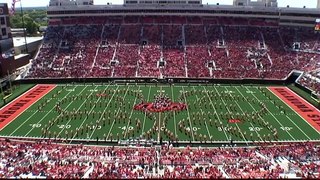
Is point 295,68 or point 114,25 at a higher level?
point 114,25

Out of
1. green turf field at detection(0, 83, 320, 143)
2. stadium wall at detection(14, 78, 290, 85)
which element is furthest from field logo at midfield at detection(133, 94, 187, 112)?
stadium wall at detection(14, 78, 290, 85)

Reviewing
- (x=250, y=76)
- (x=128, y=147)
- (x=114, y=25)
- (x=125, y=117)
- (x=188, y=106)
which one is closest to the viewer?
(x=128, y=147)

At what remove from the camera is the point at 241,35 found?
56.8 metres

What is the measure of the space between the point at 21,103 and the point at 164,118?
14420mm

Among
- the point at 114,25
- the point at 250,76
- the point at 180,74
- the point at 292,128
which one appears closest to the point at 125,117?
the point at 292,128

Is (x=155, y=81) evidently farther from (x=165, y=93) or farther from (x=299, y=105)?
(x=299, y=105)

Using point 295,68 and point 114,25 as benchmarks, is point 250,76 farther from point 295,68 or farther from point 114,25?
point 114,25

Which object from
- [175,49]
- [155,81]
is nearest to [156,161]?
[155,81]

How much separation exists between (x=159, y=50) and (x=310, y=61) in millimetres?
19551

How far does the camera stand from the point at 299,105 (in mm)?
36188

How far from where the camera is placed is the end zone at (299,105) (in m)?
31.9

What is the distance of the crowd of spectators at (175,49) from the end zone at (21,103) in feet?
16.7

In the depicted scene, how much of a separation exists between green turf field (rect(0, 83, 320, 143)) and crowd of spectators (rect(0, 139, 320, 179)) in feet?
8.10

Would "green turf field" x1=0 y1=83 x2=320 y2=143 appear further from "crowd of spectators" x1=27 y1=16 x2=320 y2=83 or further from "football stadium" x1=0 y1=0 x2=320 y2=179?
"crowd of spectators" x1=27 y1=16 x2=320 y2=83
